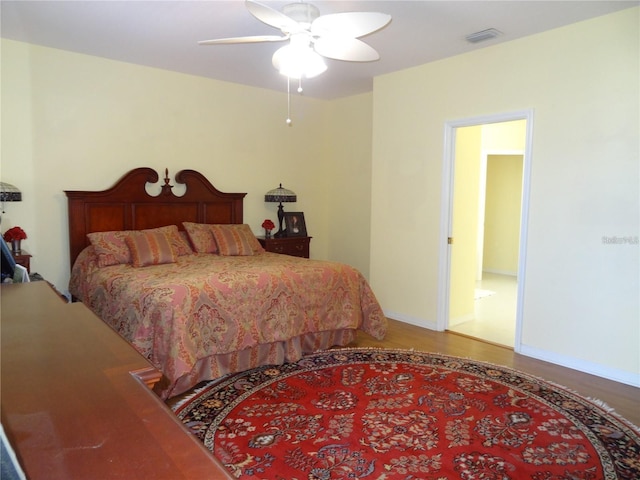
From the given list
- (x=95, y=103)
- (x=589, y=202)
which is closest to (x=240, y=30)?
(x=95, y=103)

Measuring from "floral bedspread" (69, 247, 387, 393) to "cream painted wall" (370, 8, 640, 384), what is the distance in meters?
1.28

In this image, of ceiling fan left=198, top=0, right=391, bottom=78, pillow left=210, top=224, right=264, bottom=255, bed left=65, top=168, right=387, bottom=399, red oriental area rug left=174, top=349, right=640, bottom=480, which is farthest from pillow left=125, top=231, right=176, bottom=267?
ceiling fan left=198, top=0, right=391, bottom=78

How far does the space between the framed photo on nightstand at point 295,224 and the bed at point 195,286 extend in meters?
0.84

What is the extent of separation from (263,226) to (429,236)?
6.74 ft

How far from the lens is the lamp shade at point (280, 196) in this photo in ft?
17.7

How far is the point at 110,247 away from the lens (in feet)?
12.8

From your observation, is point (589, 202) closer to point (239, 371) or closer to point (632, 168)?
point (632, 168)

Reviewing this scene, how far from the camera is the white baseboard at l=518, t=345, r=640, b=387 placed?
10.5ft

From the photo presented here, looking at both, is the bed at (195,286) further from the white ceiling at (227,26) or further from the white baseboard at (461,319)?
the white ceiling at (227,26)

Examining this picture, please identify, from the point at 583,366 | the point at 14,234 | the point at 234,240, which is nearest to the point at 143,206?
the point at 234,240

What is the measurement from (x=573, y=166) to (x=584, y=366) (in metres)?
1.57

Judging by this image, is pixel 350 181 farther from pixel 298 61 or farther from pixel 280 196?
pixel 298 61

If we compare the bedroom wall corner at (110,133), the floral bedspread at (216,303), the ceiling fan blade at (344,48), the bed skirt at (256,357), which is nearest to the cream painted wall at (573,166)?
the floral bedspread at (216,303)

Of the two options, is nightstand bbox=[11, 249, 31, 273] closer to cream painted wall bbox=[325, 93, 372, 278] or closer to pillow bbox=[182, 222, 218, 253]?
pillow bbox=[182, 222, 218, 253]
